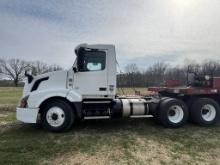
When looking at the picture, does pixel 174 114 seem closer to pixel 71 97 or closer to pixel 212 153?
pixel 212 153

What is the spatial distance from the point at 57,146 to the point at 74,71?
8.06 ft

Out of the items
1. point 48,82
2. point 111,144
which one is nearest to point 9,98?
point 48,82

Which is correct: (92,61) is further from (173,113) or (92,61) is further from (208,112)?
(208,112)

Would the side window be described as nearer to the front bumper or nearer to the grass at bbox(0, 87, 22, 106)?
the front bumper

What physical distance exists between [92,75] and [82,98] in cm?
80

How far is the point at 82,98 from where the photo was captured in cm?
774

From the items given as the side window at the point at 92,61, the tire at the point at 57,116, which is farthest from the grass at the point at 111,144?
the side window at the point at 92,61

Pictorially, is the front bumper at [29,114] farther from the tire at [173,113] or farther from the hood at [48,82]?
the tire at [173,113]

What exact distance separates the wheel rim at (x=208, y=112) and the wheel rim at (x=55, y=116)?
495 cm

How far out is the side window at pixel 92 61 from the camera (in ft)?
24.9

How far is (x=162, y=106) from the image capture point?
8.15 meters

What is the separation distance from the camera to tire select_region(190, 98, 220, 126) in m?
8.55

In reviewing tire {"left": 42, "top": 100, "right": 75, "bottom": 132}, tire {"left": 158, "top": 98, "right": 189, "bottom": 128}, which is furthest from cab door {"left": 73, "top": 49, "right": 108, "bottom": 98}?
tire {"left": 158, "top": 98, "right": 189, "bottom": 128}

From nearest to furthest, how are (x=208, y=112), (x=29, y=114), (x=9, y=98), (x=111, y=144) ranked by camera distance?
(x=111, y=144), (x=29, y=114), (x=208, y=112), (x=9, y=98)
